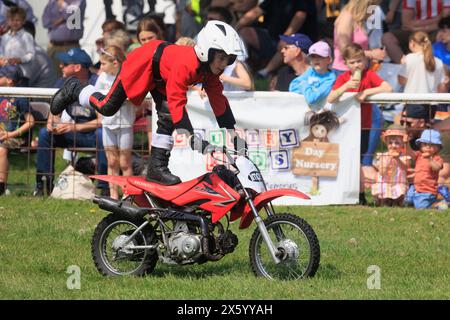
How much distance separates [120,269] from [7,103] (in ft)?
16.3

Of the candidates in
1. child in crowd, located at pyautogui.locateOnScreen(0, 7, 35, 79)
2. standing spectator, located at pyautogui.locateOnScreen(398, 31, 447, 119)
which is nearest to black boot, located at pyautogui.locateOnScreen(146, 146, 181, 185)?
standing spectator, located at pyautogui.locateOnScreen(398, 31, 447, 119)

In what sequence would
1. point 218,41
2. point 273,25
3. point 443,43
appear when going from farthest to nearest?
point 273,25 < point 443,43 < point 218,41

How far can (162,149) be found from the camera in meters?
10.2

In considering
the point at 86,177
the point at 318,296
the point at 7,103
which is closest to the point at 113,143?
the point at 86,177

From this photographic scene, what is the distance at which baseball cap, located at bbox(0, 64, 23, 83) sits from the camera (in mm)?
15500

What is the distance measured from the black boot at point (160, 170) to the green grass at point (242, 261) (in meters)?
0.77

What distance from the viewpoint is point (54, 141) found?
→ 14.4 m

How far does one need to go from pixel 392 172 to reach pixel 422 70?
2452 mm

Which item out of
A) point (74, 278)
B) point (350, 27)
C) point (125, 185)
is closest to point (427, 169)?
point (350, 27)

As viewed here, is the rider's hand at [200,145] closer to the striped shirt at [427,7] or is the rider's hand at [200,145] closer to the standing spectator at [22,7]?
the standing spectator at [22,7]

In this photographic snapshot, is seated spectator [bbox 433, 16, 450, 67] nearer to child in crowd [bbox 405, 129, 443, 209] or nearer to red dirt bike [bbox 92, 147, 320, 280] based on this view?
child in crowd [bbox 405, 129, 443, 209]

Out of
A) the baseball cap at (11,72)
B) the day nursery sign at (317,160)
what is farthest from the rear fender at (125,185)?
the baseball cap at (11,72)

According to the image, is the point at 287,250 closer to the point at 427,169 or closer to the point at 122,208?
the point at 122,208
